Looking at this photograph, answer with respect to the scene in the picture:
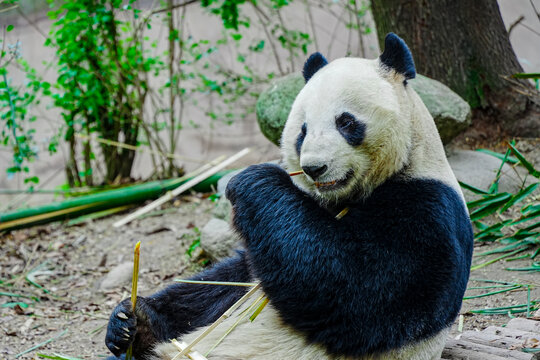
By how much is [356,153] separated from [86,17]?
5378 mm

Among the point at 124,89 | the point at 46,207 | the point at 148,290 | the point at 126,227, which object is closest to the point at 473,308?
the point at 148,290

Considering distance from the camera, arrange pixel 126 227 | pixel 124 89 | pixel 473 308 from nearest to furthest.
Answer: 1. pixel 473 308
2. pixel 126 227
3. pixel 124 89

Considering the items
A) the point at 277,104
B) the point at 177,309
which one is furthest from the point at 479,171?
the point at 177,309

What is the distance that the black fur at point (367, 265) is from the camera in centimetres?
233

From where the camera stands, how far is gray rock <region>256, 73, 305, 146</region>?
5621mm

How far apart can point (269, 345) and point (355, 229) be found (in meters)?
0.71

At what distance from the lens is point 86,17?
686 cm

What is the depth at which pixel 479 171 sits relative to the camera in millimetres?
5531

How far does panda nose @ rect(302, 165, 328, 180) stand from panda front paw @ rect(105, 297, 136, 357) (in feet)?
4.14

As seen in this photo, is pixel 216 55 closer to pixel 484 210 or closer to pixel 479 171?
pixel 479 171

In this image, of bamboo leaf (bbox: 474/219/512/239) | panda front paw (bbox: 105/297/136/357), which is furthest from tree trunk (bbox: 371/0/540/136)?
panda front paw (bbox: 105/297/136/357)

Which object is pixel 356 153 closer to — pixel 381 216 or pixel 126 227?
pixel 381 216

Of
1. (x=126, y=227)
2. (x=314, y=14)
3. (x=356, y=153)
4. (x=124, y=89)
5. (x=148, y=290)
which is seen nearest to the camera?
(x=356, y=153)

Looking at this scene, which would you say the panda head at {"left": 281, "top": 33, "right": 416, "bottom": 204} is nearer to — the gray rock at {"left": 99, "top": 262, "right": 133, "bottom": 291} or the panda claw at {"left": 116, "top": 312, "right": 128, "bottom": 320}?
the panda claw at {"left": 116, "top": 312, "right": 128, "bottom": 320}
